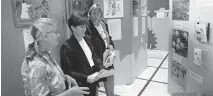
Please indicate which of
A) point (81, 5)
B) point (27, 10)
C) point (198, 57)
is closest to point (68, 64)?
point (27, 10)

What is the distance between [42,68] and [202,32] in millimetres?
1917

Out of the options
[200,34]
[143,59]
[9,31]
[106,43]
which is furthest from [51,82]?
[143,59]

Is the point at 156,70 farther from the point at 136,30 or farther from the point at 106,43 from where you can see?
the point at 106,43

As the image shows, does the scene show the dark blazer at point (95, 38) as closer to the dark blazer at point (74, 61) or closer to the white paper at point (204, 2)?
the dark blazer at point (74, 61)

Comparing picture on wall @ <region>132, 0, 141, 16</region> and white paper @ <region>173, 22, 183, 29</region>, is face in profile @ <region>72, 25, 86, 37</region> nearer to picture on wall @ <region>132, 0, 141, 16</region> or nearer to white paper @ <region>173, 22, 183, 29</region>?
white paper @ <region>173, 22, 183, 29</region>

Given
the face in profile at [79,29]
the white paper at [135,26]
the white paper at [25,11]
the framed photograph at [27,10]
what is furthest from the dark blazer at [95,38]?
the white paper at [135,26]

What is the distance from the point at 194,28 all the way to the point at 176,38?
53 cm

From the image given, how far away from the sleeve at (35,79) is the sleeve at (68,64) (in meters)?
0.72

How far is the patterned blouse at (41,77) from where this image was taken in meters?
1.32

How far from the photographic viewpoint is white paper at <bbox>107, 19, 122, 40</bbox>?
3.84 m

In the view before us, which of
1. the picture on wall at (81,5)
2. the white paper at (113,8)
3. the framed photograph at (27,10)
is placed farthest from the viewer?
the white paper at (113,8)

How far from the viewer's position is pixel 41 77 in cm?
134

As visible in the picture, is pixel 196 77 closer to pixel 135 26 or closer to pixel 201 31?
pixel 201 31

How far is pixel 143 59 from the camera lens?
197 inches
